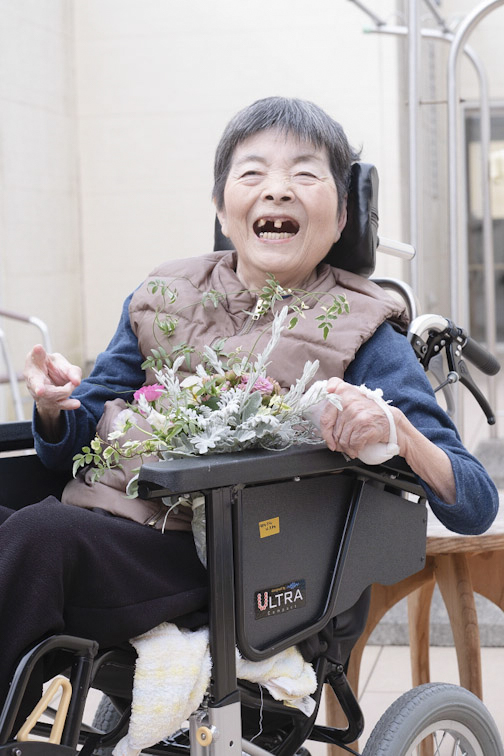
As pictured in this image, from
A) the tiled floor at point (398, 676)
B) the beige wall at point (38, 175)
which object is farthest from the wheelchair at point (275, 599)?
the beige wall at point (38, 175)

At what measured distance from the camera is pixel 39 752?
46.7 inches

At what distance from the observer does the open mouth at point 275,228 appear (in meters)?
1.77

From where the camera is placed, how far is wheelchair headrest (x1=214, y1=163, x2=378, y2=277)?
1.83 m

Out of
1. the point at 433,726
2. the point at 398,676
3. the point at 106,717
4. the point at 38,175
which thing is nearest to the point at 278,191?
the point at 433,726

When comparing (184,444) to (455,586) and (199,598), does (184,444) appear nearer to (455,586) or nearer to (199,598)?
(199,598)

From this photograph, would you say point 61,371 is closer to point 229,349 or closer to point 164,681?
point 229,349

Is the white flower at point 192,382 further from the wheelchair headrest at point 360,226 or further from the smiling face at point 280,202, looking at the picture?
the wheelchair headrest at point 360,226

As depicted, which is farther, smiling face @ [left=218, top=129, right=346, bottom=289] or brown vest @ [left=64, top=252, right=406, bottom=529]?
smiling face @ [left=218, top=129, right=346, bottom=289]

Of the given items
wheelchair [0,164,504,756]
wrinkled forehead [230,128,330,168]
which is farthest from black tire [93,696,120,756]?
wrinkled forehead [230,128,330,168]

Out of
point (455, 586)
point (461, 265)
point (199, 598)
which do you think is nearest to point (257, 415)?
point (199, 598)

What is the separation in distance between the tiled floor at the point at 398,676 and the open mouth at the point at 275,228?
51.9 inches

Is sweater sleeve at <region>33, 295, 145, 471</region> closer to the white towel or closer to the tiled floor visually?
the white towel

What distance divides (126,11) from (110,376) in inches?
206

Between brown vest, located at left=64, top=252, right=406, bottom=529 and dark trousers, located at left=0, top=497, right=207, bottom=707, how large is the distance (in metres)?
0.12
